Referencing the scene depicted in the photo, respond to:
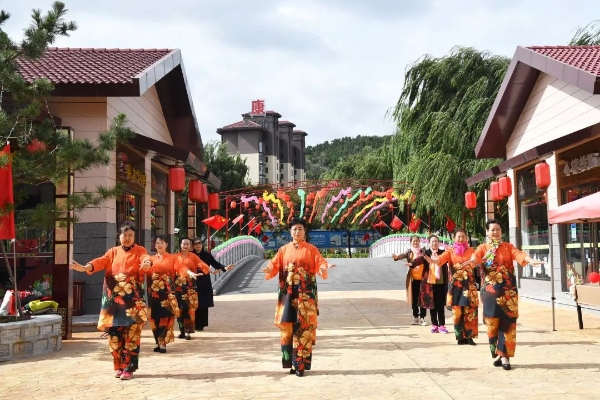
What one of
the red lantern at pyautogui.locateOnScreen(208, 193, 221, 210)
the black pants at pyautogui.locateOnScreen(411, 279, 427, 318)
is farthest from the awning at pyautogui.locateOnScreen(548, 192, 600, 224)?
the red lantern at pyautogui.locateOnScreen(208, 193, 221, 210)

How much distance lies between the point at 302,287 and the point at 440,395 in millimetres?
1820

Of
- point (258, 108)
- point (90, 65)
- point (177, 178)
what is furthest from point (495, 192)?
point (258, 108)

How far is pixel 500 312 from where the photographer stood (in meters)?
6.71

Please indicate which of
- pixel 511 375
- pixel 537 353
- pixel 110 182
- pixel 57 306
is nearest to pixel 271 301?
pixel 110 182

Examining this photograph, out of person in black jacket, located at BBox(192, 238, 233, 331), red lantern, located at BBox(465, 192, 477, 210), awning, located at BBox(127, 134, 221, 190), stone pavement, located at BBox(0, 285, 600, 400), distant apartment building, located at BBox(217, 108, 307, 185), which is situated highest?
distant apartment building, located at BBox(217, 108, 307, 185)

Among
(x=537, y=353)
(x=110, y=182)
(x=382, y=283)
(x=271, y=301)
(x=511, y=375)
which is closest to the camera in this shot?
(x=511, y=375)

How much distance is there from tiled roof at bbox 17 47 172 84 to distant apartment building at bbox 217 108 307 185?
47.5 metres

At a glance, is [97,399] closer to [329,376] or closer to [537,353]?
[329,376]

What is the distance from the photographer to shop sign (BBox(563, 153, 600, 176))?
39.8 ft

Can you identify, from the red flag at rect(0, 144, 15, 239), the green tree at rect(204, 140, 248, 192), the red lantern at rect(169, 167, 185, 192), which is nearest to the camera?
the red flag at rect(0, 144, 15, 239)

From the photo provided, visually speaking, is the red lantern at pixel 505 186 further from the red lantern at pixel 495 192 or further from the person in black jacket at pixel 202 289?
the person in black jacket at pixel 202 289

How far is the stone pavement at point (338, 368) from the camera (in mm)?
5660

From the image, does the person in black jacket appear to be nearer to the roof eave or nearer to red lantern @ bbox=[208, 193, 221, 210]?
the roof eave

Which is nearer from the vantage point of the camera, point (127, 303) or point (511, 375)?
point (511, 375)
